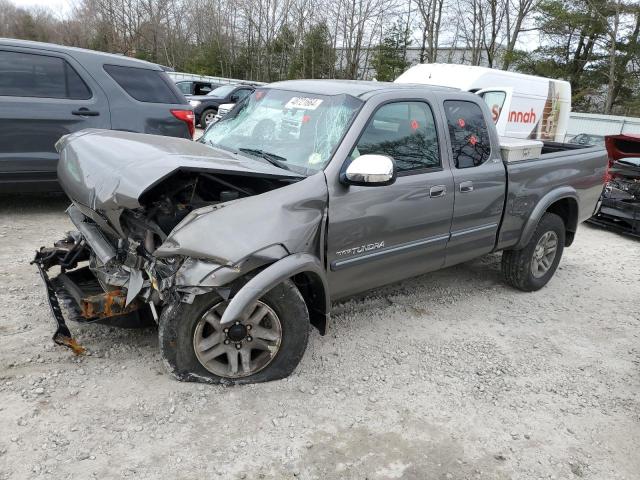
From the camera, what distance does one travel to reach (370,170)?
3066 mm

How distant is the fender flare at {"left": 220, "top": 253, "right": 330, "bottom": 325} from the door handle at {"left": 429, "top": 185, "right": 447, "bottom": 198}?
3.86ft

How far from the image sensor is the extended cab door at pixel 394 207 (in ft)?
10.9

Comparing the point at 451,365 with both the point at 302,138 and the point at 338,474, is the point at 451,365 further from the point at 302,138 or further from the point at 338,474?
the point at 302,138

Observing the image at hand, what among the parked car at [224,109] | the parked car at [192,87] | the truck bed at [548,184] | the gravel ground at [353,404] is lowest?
the gravel ground at [353,404]

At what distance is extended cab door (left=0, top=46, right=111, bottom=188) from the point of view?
5477 millimetres

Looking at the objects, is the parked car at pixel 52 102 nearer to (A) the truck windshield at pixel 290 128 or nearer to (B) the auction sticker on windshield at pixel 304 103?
(A) the truck windshield at pixel 290 128

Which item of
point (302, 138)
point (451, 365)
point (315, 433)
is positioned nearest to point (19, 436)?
point (315, 433)

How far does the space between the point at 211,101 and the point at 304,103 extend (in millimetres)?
14540

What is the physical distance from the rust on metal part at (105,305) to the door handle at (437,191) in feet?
7.18

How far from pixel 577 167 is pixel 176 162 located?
4.07 m

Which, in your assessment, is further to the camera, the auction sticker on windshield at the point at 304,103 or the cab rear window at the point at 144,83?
the cab rear window at the point at 144,83

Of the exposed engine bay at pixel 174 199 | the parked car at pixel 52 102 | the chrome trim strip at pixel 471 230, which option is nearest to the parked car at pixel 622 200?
the chrome trim strip at pixel 471 230

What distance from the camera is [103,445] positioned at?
2.56m

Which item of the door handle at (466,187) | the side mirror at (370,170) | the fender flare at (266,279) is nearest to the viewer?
the fender flare at (266,279)
